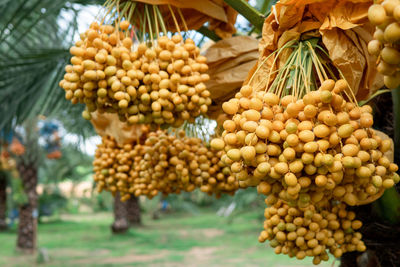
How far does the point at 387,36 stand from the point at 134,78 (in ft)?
2.03

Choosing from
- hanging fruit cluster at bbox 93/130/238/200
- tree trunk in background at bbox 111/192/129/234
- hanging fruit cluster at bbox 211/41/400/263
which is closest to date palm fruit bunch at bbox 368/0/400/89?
hanging fruit cluster at bbox 211/41/400/263

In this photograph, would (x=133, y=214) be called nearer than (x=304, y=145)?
No

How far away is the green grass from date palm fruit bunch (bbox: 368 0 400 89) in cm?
654

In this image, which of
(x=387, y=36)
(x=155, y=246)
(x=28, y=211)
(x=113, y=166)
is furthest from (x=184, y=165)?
(x=155, y=246)

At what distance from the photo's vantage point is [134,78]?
983mm

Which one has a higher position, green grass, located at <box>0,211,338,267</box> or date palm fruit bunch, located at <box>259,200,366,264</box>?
date palm fruit bunch, located at <box>259,200,366,264</box>

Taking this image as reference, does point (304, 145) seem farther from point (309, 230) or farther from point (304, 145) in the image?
point (309, 230)

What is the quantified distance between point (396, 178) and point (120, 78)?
667 mm

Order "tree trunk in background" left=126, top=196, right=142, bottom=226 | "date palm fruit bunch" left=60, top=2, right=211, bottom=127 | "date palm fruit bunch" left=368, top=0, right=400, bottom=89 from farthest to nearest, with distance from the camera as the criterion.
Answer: "tree trunk in background" left=126, top=196, right=142, bottom=226 → "date palm fruit bunch" left=60, top=2, right=211, bottom=127 → "date palm fruit bunch" left=368, top=0, right=400, bottom=89

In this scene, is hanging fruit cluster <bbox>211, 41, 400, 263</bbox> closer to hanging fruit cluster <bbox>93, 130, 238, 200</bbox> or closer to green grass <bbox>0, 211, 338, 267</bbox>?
hanging fruit cluster <bbox>93, 130, 238, 200</bbox>

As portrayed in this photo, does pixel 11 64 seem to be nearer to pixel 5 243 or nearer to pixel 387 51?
pixel 387 51

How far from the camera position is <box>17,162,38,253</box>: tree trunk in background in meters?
7.48

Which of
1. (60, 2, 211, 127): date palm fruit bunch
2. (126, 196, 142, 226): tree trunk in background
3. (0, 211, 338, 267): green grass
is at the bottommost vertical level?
(0, 211, 338, 267): green grass

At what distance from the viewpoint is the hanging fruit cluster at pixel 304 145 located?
70 cm
